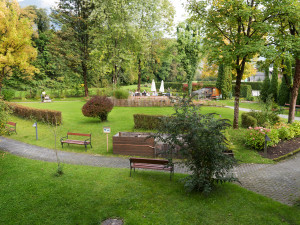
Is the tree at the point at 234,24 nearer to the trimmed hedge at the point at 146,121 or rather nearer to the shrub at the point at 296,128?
the shrub at the point at 296,128

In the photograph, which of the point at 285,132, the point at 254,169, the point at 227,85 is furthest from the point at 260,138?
the point at 227,85

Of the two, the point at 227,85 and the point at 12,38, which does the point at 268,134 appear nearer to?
the point at 227,85

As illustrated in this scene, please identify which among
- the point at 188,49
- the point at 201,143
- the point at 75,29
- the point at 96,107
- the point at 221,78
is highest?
the point at 75,29

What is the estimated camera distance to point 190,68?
1357 inches

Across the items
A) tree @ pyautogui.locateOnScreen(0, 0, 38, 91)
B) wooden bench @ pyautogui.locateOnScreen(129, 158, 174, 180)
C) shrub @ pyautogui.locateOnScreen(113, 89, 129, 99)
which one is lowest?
wooden bench @ pyautogui.locateOnScreen(129, 158, 174, 180)

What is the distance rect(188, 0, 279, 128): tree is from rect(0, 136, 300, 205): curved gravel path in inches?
219

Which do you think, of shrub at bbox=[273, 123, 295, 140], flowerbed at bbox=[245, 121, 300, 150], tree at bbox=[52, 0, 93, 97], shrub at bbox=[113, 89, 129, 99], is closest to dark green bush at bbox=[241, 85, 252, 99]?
shrub at bbox=[113, 89, 129, 99]

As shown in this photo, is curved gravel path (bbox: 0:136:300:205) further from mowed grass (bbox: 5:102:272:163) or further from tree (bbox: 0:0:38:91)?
tree (bbox: 0:0:38:91)

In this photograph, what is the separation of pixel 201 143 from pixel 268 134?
7310 mm

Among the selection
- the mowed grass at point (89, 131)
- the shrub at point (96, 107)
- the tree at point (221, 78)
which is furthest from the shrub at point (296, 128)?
the tree at point (221, 78)

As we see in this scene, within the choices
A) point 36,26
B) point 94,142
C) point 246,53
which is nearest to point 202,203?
point 94,142

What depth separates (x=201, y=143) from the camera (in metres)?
6.43

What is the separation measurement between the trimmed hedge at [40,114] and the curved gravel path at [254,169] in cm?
341

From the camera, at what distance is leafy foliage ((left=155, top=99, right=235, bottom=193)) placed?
6523mm
